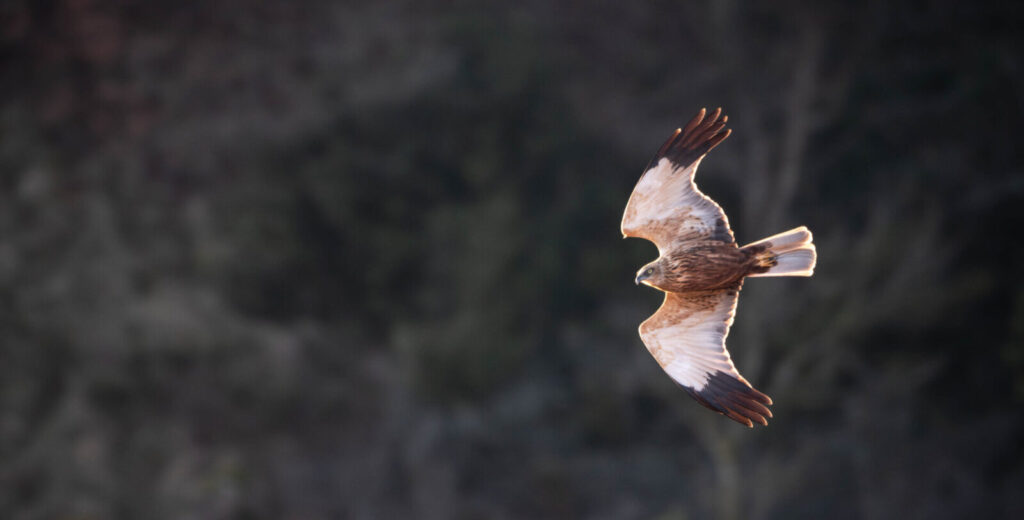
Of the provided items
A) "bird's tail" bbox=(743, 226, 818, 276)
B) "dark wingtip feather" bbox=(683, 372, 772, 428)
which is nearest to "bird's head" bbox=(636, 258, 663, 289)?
"bird's tail" bbox=(743, 226, 818, 276)

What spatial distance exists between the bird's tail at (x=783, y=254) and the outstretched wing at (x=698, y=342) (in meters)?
0.25

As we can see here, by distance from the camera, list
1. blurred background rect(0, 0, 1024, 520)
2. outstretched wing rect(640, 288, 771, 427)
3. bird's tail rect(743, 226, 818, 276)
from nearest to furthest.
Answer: bird's tail rect(743, 226, 818, 276), outstretched wing rect(640, 288, 771, 427), blurred background rect(0, 0, 1024, 520)

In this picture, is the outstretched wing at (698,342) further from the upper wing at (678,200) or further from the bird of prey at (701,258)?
the upper wing at (678,200)

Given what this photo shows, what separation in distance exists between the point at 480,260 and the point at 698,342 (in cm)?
771

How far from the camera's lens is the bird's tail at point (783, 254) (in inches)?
155

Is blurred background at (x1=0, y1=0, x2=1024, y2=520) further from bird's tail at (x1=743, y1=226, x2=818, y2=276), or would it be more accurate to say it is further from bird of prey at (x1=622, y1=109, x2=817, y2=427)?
bird's tail at (x1=743, y1=226, x2=818, y2=276)

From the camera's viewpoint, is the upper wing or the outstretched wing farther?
the outstretched wing

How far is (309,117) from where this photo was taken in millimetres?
12117

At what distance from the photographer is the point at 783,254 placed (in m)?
3.97

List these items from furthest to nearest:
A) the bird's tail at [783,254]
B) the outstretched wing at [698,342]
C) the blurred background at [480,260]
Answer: the blurred background at [480,260] < the outstretched wing at [698,342] < the bird's tail at [783,254]

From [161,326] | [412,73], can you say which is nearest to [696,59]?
[412,73]

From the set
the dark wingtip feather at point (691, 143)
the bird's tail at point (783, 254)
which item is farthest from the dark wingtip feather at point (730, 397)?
the dark wingtip feather at point (691, 143)

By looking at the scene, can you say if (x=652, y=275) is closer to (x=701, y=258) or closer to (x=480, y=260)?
(x=701, y=258)

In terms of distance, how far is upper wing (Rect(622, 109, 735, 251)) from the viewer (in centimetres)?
397
